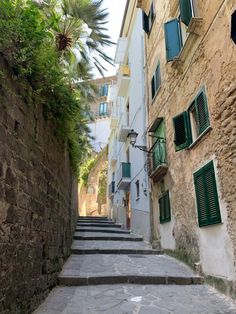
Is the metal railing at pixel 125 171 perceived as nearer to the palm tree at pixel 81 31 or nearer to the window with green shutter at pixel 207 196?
the palm tree at pixel 81 31

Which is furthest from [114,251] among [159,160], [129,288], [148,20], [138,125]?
[148,20]

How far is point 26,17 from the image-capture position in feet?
11.7

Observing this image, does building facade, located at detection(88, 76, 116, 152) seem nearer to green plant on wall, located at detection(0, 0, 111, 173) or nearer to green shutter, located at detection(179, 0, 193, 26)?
green plant on wall, located at detection(0, 0, 111, 173)

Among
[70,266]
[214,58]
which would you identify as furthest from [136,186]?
[214,58]

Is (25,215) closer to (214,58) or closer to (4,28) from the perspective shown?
(4,28)

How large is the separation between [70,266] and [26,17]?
5122 millimetres

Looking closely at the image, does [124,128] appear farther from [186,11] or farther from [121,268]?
[121,268]

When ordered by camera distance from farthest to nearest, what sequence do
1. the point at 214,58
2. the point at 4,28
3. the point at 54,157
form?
1. the point at 214,58
2. the point at 54,157
3. the point at 4,28

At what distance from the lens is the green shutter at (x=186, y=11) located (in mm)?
6594

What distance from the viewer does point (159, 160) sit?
888 centimetres

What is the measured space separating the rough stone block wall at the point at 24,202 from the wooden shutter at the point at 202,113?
3163 millimetres

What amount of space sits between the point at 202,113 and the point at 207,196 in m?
1.80

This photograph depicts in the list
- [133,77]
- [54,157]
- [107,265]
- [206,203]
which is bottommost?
[107,265]

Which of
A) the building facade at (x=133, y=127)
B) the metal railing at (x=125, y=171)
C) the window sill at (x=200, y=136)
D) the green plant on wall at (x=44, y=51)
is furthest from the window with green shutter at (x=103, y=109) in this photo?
the window sill at (x=200, y=136)
